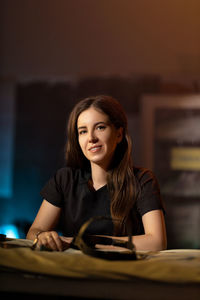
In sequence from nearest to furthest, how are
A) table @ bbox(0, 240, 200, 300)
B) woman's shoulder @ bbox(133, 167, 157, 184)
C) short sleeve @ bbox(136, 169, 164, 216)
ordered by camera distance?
table @ bbox(0, 240, 200, 300)
short sleeve @ bbox(136, 169, 164, 216)
woman's shoulder @ bbox(133, 167, 157, 184)

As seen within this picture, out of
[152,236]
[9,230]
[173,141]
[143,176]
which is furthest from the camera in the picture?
[173,141]

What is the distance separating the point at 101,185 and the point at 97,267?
0.71 metres

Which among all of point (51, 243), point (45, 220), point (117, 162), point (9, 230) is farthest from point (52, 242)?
point (9, 230)

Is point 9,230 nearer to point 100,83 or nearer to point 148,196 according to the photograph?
point 100,83

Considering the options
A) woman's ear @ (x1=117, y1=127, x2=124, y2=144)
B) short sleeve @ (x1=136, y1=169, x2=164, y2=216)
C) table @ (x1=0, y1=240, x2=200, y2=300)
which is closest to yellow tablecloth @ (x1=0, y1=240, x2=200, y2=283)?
table @ (x1=0, y1=240, x2=200, y2=300)

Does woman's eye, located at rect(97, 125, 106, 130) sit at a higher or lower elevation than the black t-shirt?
higher

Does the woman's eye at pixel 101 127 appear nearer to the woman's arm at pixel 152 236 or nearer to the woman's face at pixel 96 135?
the woman's face at pixel 96 135

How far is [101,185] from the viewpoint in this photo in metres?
1.35

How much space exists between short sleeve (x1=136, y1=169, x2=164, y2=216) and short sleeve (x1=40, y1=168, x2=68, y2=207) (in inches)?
13.4

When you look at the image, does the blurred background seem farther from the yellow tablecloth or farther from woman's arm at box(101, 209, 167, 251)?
the yellow tablecloth

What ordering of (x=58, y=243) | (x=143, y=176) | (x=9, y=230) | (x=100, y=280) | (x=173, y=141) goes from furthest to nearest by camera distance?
(x=173, y=141)
(x=9, y=230)
(x=143, y=176)
(x=58, y=243)
(x=100, y=280)

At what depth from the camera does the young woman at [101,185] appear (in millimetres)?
1229

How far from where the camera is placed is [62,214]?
4.62 ft

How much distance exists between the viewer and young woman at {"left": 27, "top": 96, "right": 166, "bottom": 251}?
1.23 metres
